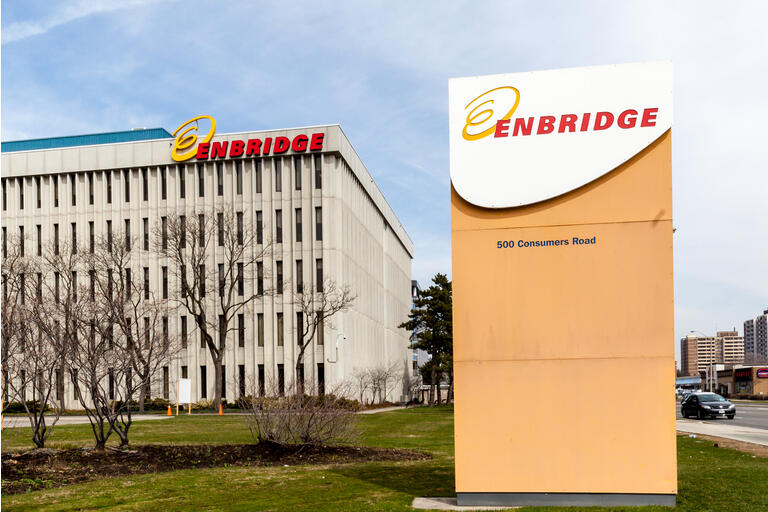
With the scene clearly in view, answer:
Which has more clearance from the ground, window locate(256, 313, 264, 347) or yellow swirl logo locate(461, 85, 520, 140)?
yellow swirl logo locate(461, 85, 520, 140)

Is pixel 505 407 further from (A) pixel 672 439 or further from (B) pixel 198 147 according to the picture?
(B) pixel 198 147

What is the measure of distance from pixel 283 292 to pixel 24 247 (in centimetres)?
2132

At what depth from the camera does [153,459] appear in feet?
51.2

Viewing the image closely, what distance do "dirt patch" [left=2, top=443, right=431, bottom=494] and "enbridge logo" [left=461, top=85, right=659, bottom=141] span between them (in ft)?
26.0

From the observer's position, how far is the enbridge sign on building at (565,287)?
9867mm

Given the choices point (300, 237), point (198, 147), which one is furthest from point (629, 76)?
point (198, 147)

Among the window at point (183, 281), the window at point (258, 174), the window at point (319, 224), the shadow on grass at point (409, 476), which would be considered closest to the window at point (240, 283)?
the window at point (183, 281)

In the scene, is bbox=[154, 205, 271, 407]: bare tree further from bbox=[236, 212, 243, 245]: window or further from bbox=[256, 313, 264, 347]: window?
bbox=[256, 313, 264, 347]: window

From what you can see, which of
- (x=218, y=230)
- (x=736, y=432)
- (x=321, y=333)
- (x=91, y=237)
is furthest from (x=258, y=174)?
(x=736, y=432)

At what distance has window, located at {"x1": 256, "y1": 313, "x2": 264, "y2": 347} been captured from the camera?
5550 centimetres

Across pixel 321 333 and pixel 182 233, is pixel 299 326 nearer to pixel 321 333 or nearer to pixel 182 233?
pixel 321 333

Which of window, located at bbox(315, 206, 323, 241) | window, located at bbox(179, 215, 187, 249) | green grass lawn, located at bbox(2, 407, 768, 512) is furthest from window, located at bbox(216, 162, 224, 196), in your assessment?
green grass lawn, located at bbox(2, 407, 768, 512)

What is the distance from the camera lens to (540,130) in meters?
10.3

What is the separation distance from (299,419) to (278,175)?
4134 centimetres
